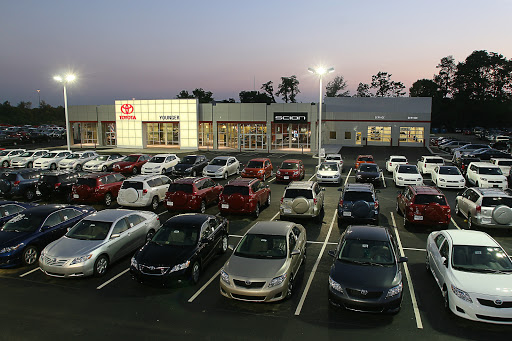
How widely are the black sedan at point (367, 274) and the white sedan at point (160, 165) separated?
21025mm

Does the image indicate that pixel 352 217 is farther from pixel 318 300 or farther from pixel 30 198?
pixel 30 198

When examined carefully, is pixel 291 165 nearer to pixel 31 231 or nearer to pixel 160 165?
pixel 160 165

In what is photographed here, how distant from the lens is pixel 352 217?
14625 millimetres

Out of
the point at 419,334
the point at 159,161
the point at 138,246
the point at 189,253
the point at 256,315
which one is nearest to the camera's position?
the point at 419,334

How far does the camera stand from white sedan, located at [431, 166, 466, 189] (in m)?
22.6

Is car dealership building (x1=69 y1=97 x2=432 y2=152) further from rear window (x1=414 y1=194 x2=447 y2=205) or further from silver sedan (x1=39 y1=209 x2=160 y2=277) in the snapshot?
silver sedan (x1=39 y1=209 x2=160 y2=277)

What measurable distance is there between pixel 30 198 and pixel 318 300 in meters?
18.2

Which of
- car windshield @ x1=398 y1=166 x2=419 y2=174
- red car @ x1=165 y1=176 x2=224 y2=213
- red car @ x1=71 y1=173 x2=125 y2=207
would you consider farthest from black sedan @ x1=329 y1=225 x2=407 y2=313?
car windshield @ x1=398 y1=166 x2=419 y2=174

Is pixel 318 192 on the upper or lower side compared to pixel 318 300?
upper

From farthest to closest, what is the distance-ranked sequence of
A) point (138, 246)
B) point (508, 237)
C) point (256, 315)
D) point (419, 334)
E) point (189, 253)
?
point (508, 237), point (138, 246), point (189, 253), point (256, 315), point (419, 334)

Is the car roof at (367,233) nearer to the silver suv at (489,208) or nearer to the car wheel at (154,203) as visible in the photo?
the silver suv at (489,208)

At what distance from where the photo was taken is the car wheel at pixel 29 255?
37.0 feet

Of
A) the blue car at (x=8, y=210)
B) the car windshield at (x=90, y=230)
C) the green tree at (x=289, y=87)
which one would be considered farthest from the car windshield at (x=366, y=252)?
the green tree at (x=289, y=87)

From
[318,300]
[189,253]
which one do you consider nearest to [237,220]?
[189,253]
